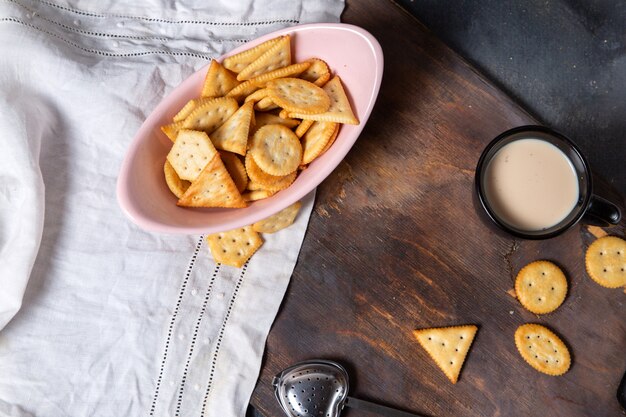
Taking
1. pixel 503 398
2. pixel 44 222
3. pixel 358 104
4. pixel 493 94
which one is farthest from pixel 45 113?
pixel 503 398

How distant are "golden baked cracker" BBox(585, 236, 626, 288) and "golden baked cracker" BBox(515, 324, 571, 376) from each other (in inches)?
4.8

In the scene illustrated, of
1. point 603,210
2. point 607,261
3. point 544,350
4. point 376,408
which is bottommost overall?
point 376,408

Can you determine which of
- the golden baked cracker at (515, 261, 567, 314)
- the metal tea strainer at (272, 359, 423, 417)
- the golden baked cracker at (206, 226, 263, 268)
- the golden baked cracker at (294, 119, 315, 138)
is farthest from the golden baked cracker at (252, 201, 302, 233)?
the golden baked cracker at (515, 261, 567, 314)

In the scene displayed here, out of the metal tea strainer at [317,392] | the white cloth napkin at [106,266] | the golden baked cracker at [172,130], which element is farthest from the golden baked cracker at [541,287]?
the golden baked cracker at [172,130]

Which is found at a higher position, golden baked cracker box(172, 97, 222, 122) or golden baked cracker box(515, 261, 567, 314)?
golden baked cracker box(172, 97, 222, 122)

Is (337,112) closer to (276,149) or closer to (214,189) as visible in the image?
(276,149)

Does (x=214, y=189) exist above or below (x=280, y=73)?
below

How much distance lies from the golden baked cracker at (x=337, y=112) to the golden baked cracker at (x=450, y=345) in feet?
1.24

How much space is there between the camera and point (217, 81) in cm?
87

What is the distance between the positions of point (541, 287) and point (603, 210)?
0.16 m

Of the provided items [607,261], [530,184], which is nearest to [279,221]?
[530,184]

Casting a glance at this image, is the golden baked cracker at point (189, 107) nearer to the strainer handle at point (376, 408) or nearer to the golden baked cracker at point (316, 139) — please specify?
the golden baked cracker at point (316, 139)

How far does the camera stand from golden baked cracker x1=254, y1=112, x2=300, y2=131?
901mm

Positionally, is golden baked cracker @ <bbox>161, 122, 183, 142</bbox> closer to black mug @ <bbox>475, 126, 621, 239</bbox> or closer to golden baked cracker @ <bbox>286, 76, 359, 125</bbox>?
golden baked cracker @ <bbox>286, 76, 359, 125</bbox>
